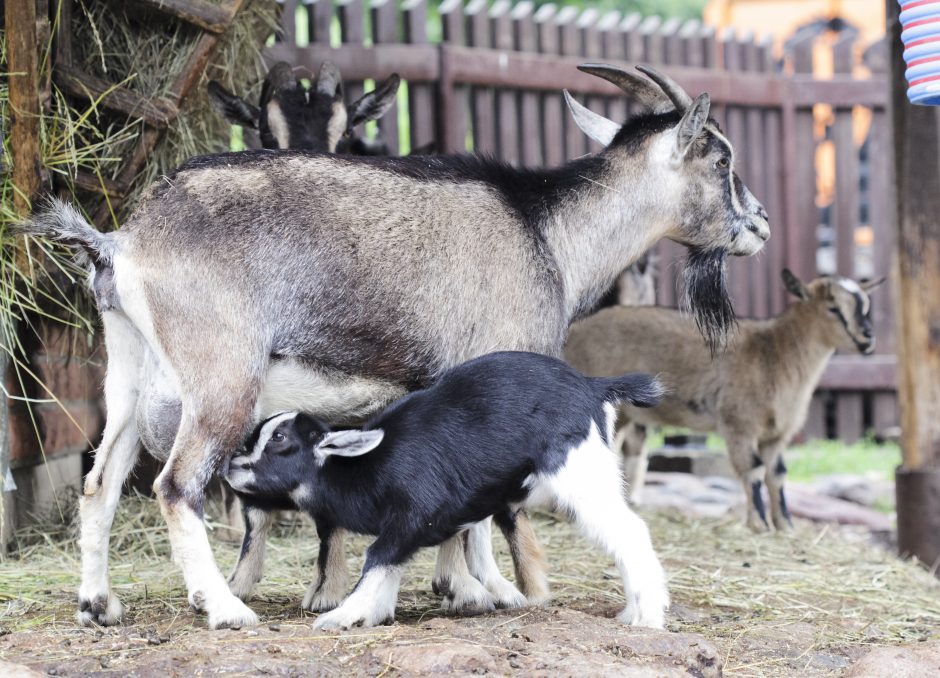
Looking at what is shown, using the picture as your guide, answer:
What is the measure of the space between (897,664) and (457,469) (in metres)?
1.54

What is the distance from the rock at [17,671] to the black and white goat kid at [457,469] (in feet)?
3.36

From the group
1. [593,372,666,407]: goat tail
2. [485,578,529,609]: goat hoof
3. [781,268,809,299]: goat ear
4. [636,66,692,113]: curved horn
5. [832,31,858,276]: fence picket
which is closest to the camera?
[593,372,666,407]: goat tail

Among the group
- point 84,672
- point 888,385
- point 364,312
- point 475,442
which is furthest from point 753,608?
point 888,385

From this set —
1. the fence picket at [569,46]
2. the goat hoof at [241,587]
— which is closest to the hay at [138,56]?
the goat hoof at [241,587]

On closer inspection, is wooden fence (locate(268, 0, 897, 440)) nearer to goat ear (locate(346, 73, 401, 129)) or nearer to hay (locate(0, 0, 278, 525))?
goat ear (locate(346, 73, 401, 129))

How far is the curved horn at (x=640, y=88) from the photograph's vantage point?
5.20m

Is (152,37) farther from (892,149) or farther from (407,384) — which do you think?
(892,149)

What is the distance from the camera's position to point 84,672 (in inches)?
137

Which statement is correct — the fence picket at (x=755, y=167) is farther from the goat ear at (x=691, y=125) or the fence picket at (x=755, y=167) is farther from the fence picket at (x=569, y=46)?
the goat ear at (x=691, y=125)

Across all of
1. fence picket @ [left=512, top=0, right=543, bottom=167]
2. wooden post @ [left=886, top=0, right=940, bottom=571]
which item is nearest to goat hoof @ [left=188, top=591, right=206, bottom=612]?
wooden post @ [left=886, top=0, right=940, bottom=571]

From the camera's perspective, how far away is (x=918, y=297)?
677 centimetres

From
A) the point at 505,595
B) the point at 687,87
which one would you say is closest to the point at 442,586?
the point at 505,595

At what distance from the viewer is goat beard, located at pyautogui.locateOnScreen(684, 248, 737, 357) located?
5.32 metres

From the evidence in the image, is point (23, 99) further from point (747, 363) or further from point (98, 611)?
point (747, 363)
